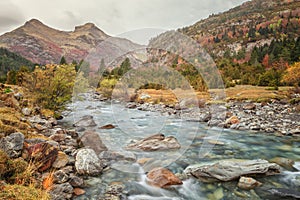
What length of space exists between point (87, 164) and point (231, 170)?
13.9 ft

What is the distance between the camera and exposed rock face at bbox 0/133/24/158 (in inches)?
213

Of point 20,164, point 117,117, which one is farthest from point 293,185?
point 117,117

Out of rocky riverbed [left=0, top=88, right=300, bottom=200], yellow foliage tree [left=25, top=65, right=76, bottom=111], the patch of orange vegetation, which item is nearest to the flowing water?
rocky riverbed [left=0, top=88, right=300, bottom=200]

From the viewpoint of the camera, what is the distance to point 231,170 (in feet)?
20.4

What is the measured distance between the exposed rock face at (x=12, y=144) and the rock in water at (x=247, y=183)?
5.94 m

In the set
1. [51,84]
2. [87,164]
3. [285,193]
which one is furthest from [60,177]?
[51,84]

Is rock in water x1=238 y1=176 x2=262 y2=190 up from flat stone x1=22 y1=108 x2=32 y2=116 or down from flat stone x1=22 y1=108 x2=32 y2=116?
down

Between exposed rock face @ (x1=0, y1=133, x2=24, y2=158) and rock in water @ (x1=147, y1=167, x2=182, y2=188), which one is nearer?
exposed rock face @ (x1=0, y1=133, x2=24, y2=158)

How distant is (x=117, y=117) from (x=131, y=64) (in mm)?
5201

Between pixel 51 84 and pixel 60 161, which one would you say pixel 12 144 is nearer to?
pixel 60 161

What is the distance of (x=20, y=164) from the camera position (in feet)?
16.1

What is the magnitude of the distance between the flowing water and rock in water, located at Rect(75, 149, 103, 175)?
0.78ft

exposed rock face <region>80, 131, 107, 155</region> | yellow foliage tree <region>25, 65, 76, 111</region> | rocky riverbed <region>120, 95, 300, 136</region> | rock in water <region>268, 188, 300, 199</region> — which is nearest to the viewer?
rock in water <region>268, 188, 300, 199</region>

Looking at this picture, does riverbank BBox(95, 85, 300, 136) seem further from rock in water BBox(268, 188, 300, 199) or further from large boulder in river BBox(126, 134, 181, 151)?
rock in water BBox(268, 188, 300, 199)
